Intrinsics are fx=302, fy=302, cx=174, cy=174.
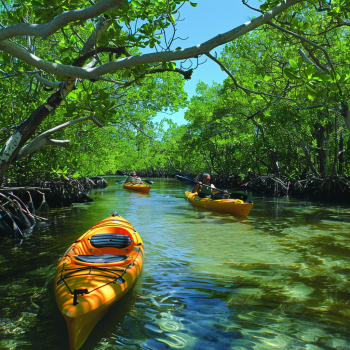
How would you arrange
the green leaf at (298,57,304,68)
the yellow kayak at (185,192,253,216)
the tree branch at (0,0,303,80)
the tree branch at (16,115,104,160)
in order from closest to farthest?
the tree branch at (0,0,303,80) → the green leaf at (298,57,304,68) → the tree branch at (16,115,104,160) → the yellow kayak at (185,192,253,216)

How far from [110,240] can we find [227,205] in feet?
20.2

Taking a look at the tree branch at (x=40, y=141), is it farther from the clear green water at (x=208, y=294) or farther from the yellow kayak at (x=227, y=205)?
the yellow kayak at (x=227, y=205)

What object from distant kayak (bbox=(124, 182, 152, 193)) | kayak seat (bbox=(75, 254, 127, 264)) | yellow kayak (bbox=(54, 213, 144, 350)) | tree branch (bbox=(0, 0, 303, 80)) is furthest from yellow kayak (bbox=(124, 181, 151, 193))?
tree branch (bbox=(0, 0, 303, 80))

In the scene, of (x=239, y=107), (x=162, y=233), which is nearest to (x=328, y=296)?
(x=162, y=233)

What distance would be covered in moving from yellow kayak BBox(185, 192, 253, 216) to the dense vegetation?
96.7 inches

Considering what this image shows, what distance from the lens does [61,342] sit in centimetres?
279

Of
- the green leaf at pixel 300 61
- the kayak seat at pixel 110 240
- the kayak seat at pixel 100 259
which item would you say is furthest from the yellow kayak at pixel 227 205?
the green leaf at pixel 300 61

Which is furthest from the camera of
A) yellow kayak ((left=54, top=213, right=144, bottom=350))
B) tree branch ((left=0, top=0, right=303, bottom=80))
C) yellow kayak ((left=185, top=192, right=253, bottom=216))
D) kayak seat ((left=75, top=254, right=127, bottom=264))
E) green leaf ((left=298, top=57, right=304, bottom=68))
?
yellow kayak ((left=185, top=192, right=253, bottom=216))

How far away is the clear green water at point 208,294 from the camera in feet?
9.43

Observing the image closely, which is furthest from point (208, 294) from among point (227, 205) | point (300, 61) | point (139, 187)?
point (139, 187)

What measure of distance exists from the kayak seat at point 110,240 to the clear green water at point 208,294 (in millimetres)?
593

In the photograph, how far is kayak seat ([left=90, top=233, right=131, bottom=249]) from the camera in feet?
15.4

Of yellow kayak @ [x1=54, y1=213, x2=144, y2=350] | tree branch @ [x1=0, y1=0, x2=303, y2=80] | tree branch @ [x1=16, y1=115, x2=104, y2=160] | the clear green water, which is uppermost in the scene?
tree branch @ [x1=0, y1=0, x2=303, y2=80]

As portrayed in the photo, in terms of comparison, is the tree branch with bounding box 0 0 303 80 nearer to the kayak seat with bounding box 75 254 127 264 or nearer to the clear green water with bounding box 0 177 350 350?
the kayak seat with bounding box 75 254 127 264
